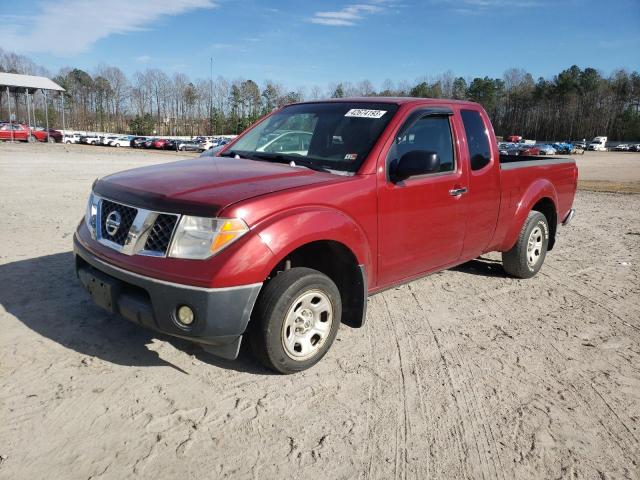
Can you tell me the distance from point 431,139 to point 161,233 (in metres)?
2.48

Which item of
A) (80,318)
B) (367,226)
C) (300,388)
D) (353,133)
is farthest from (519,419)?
(80,318)

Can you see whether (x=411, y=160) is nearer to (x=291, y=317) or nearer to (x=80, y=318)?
(x=291, y=317)

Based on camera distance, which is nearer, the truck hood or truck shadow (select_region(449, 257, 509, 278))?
the truck hood

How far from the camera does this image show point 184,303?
9.21ft

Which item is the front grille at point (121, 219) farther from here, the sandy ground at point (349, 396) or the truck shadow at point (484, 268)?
the truck shadow at point (484, 268)

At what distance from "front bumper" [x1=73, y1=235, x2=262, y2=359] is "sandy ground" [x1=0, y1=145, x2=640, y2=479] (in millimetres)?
440

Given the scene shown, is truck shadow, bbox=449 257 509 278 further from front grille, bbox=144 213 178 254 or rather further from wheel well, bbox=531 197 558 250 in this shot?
front grille, bbox=144 213 178 254

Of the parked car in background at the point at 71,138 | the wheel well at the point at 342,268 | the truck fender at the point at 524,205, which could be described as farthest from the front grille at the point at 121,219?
the parked car in background at the point at 71,138

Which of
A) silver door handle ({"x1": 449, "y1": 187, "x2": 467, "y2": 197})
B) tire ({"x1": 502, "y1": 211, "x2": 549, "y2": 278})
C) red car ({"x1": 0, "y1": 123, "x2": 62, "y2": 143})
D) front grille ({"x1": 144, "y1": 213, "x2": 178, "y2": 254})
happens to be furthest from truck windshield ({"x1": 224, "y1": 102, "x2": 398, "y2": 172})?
red car ({"x1": 0, "y1": 123, "x2": 62, "y2": 143})

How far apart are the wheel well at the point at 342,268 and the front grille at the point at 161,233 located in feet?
2.67

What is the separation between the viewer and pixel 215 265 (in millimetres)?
2781

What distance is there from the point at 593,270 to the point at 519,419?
4.06 metres

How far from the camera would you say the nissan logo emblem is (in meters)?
3.17

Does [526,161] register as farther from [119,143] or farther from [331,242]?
[119,143]
